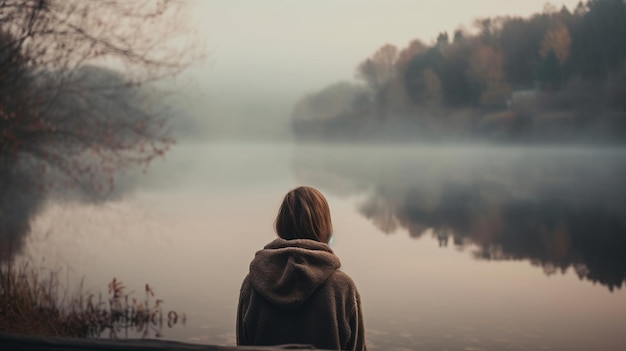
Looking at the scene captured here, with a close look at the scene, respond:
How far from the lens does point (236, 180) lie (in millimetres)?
44375

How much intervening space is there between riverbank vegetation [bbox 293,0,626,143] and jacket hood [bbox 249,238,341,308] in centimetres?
3015

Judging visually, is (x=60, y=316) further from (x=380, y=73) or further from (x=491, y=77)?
(x=380, y=73)

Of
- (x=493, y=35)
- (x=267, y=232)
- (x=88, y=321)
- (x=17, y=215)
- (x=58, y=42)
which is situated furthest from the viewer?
(x=493, y=35)

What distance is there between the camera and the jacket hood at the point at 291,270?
254 centimetres

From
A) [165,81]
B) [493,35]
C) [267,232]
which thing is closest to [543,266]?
[267,232]

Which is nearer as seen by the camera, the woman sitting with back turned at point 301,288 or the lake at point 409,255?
the woman sitting with back turned at point 301,288

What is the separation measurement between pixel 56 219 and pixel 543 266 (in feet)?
40.5

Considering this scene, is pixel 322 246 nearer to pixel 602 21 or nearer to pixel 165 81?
pixel 165 81

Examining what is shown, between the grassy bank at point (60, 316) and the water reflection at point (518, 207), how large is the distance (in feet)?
30.3

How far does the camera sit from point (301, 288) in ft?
8.44

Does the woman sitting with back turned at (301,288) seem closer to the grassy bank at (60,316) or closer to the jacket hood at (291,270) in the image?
the jacket hood at (291,270)

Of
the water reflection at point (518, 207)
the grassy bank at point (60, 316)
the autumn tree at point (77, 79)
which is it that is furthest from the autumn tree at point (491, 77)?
the grassy bank at point (60, 316)

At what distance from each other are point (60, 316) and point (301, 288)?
576 centimetres

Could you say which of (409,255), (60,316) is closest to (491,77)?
(409,255)
